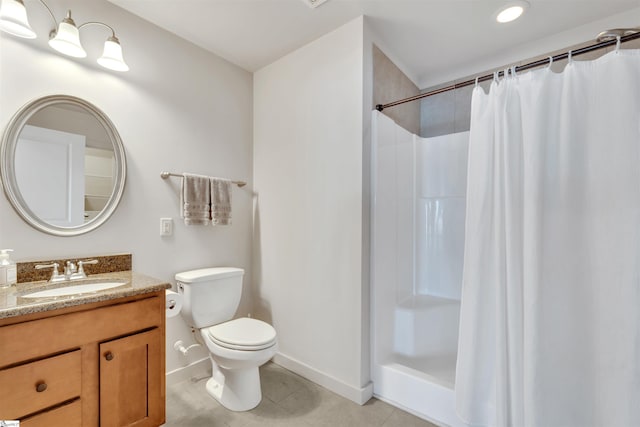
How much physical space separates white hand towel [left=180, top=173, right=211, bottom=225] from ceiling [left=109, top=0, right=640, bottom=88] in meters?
0.99

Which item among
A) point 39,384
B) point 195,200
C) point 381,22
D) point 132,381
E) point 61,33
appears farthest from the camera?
point 195,200

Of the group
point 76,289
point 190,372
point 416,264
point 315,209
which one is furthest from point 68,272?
point 416,264

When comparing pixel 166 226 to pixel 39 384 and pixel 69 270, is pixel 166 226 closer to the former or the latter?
pixel 69 270

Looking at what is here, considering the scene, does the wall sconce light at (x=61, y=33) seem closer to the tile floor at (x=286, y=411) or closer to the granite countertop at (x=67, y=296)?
the granite countertop at (x=67, y=296)

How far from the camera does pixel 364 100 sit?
1789 mm

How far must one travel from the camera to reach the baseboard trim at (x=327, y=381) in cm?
175

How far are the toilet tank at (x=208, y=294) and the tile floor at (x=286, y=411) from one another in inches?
17.2

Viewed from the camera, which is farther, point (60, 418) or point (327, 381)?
point (327, 381)

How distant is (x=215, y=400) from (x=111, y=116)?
184cm

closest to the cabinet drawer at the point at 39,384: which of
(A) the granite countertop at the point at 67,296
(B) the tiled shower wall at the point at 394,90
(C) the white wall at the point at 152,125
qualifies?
(A) the granite countertop at the point at 67,296

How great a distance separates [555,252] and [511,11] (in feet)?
4.87

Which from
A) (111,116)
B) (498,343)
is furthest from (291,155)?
(498,343)

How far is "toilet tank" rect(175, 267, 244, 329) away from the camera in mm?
1809

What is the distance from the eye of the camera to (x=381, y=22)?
1829 millimetres
